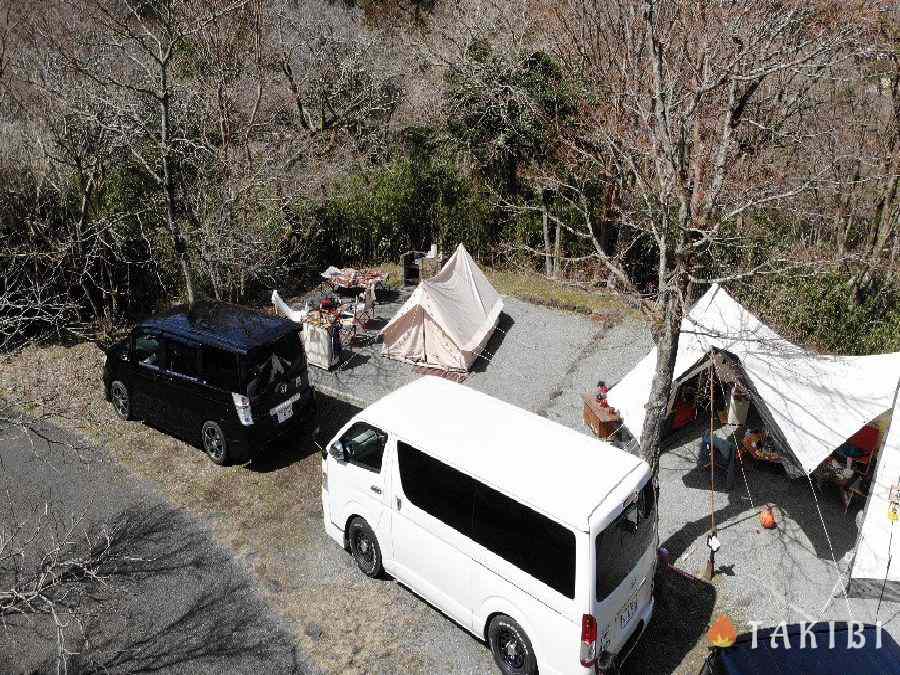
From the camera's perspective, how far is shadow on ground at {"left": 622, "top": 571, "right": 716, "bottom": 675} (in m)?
5.59

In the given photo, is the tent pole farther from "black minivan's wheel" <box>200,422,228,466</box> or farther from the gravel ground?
"black minivan's wheel" <box>200,422,228,466</box>

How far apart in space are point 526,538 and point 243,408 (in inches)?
158

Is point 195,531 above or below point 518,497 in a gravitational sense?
below

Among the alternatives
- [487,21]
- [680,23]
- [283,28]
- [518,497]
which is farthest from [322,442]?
[283,28]

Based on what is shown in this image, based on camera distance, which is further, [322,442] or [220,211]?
[220,211]

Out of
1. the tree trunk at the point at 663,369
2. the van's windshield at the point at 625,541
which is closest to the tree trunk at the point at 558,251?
the tree trunk at the point at 663,369

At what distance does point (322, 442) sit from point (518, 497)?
445cm

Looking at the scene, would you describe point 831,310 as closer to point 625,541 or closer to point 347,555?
point 625,541

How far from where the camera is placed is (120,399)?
29.8 ft

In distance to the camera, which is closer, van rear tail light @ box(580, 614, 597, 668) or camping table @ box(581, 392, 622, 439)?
van rear tail light @ box(580, 614, 597, 668)

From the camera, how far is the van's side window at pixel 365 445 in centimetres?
611

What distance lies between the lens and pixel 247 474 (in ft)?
26.4

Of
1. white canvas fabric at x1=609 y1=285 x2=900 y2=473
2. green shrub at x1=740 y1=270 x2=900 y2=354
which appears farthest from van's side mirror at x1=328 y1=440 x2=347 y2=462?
green shrub at x1=740 y1=270 x2=900 y2=354

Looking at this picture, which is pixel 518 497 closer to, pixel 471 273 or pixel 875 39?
pixel 471 273
